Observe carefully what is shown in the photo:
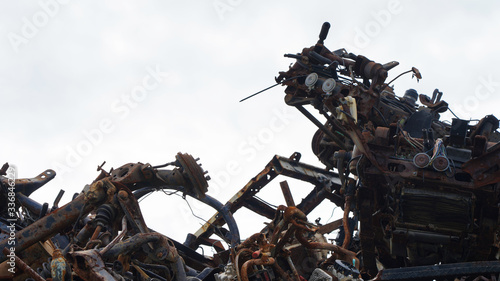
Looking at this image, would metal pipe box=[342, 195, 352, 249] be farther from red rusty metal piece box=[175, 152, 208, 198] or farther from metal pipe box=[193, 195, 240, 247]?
red rusty metal piece box=[175, 152, 208, 198]

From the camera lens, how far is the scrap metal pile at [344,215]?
43.5 feet

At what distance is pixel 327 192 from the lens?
73.7 feet

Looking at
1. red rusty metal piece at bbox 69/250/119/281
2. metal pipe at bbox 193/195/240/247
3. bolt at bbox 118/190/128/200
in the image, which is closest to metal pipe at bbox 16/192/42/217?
bolt at bbox 118/190/128/200

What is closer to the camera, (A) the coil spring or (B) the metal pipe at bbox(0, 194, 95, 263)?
(B) the metal pipe at bbox(0, 194, 95, 263)

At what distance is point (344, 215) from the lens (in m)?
17.8

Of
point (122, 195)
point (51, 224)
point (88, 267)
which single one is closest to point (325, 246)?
point (122, 195)

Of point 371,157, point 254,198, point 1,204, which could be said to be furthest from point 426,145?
point 1,204

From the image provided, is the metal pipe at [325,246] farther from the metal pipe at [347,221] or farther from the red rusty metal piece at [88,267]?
the red rusty metal piece at [88,267]

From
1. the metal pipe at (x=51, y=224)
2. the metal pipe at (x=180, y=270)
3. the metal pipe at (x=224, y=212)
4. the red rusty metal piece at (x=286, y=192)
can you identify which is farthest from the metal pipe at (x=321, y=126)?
the metal pipe at (x=180, y=270)

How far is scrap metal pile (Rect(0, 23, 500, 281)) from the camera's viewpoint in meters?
13.3

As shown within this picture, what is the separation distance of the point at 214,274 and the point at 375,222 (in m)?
5.53

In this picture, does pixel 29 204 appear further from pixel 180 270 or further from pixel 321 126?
pixel 321 126

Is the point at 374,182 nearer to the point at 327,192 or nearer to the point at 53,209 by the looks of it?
the point at 327,192

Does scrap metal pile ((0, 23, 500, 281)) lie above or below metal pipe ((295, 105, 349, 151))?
below
